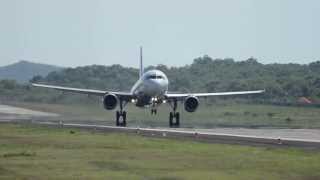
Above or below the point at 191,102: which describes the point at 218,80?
above

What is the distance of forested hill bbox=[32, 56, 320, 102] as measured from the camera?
138125 millimetres

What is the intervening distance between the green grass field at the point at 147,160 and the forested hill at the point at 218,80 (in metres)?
82.7

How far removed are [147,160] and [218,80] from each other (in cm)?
13946

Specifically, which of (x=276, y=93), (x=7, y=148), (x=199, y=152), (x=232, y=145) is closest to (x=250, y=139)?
(x=232, y=145)

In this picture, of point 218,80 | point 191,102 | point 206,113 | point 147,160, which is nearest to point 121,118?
point 191,102

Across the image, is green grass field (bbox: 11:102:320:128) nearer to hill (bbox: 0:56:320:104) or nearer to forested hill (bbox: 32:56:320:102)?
hill (bbox: 0:56:320:104)

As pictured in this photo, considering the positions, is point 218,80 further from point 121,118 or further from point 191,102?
point 121,118

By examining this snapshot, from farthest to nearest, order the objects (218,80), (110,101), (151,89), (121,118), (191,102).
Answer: (218,80) → (191,102) → (121,118) → (110,101) → (151,89)

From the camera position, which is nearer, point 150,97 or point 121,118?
point 150,97

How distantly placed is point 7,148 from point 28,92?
104 meters

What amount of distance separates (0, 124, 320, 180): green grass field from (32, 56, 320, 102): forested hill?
8271 centimetres

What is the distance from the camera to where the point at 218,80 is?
570ft

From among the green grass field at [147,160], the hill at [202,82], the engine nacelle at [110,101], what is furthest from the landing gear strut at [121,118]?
the hill at [202,82]

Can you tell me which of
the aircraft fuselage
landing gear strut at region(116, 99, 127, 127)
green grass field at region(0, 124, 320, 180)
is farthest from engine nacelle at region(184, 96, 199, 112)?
green grass field at region(0, 124, 320, 180)
